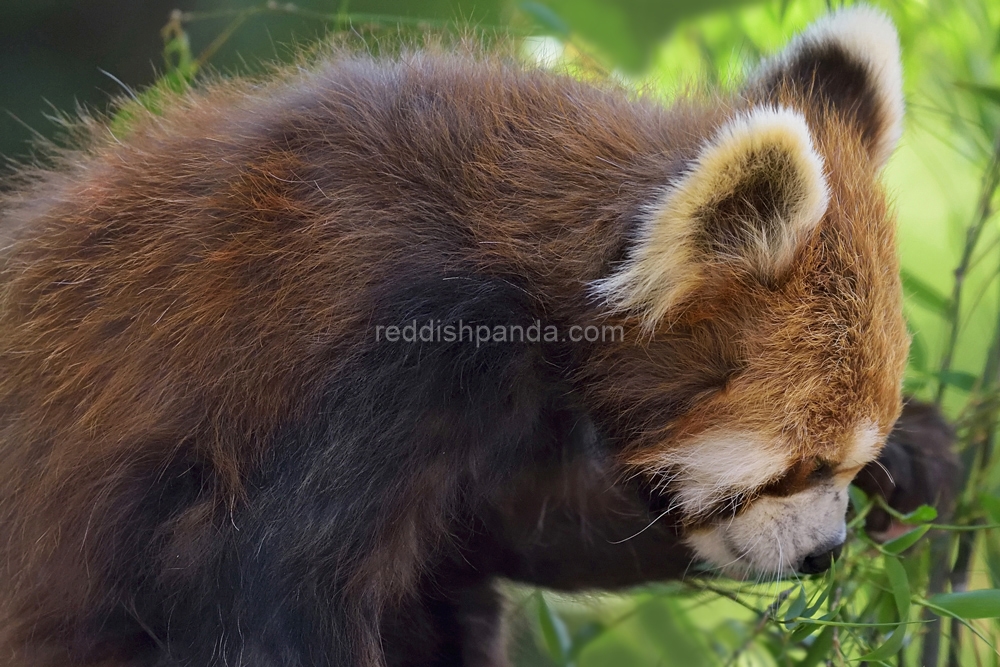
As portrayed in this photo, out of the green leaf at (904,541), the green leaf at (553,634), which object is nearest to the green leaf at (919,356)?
the green leaf at (904,541)

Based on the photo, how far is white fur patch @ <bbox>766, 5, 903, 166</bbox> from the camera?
1712mm

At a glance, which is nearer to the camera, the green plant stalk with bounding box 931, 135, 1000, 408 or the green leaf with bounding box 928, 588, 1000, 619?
the green leaf with bounding box 928, 588, 1000, 619

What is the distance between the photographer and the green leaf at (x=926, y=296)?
201cm

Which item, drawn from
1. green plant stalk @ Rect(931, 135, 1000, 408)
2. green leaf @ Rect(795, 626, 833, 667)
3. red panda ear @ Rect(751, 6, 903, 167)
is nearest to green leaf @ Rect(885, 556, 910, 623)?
green leaf @ Rect(795, 626, 833, 667)

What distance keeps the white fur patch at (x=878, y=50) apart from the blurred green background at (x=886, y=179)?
0.39ft

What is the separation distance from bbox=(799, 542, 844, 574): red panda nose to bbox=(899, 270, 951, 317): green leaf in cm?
62

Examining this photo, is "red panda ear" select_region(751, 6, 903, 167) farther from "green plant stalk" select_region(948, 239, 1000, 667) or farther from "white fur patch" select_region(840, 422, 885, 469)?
"green plant stalk" select_region(948, 239, 1000, 667)

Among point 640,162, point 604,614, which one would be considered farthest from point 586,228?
point 604,614

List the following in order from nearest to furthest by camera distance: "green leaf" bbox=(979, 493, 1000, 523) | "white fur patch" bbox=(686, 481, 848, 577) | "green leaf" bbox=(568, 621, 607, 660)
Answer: "white fur patch" bbox=(686, 481, 848, 577)
"green leaf" bbox=(979, 493, 1000, 523)
"green leaf" bbox=(568, 621, 607, 660)

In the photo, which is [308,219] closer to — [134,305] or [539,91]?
[134,305]

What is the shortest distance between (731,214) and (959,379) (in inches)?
36.8

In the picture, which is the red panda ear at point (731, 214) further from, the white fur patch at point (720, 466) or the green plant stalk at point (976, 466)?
the green plant stalk at point (976, 466)

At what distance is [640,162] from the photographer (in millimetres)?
1489

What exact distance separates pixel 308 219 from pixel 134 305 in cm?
32
